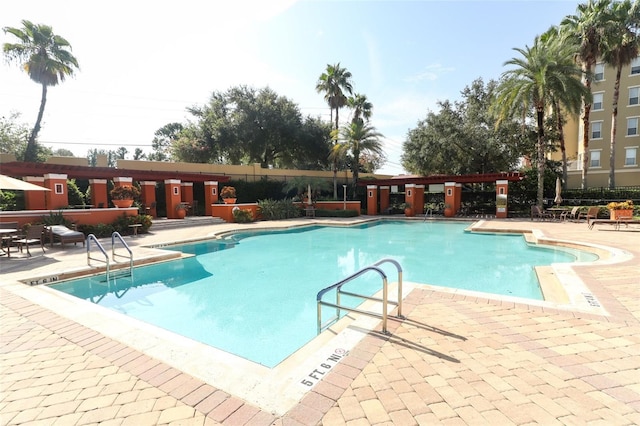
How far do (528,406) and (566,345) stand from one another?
142 centimetres

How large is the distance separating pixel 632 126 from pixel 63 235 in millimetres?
39778

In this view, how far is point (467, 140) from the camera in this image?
23.3m

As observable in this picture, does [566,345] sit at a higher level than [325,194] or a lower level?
lower

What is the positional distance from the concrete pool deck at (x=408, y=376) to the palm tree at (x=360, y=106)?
2358 cm

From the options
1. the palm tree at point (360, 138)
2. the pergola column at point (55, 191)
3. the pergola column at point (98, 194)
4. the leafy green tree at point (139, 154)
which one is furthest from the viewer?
the leafy green tree at point (139, 154)

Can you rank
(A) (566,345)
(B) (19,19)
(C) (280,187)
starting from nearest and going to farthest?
1. (A) (566,345)
2. (B) (19,19)
3. (C) (280,187)

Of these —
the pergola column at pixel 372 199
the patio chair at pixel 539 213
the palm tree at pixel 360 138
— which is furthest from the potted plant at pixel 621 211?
the pergola column at pixel 372 199

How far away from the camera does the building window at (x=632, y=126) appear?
2628cm

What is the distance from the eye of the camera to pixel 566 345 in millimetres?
3309

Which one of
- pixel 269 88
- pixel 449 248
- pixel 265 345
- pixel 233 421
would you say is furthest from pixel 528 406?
pixel 269 88

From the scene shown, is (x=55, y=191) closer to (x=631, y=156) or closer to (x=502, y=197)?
(x=502, y=197)

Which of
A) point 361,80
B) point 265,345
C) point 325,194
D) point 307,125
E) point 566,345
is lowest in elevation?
point 265,345

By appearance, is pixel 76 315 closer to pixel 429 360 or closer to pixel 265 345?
pixel 265 345

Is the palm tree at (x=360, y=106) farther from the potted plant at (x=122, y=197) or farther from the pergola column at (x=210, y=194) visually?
the potted plant at (x=122, y=197)
